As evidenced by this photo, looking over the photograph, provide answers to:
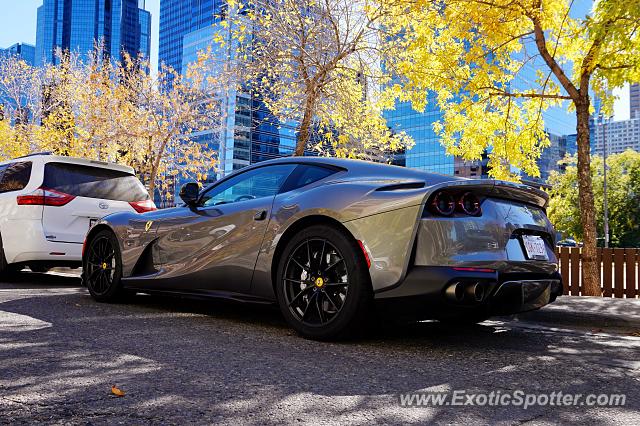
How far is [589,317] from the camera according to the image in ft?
17.4

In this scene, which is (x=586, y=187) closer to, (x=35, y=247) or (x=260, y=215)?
(x=260, y=215)

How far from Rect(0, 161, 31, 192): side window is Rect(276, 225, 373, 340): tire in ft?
17.3

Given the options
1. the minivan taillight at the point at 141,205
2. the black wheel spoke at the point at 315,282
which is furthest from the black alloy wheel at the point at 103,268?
the black wheel spoke at the point at 315,282

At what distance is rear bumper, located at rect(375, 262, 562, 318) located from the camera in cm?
356

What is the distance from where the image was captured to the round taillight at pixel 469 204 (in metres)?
3.75

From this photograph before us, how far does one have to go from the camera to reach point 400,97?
1288 cm

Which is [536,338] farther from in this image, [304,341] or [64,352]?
[64,352]

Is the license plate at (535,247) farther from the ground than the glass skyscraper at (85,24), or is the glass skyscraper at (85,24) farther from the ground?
the glass skyscraper at (85,24)

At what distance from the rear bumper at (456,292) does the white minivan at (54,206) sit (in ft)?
17.8

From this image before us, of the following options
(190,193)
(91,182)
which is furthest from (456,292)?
(91,182)

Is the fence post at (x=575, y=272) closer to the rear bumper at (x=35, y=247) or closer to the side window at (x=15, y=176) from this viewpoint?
the rear bumper at (x=35, y=247)

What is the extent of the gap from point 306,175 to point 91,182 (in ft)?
14.8

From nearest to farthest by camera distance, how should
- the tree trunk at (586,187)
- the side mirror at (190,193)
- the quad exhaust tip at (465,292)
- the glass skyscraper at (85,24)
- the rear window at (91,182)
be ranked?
the quad exhaust tip at (465,292) < the side mirror at (190,193) < the rear window at (91,182) < the tree trunk at (586,187) < the glass skyscraper at (85,24)

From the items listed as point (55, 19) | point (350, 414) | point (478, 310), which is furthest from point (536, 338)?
point (55, 19)
